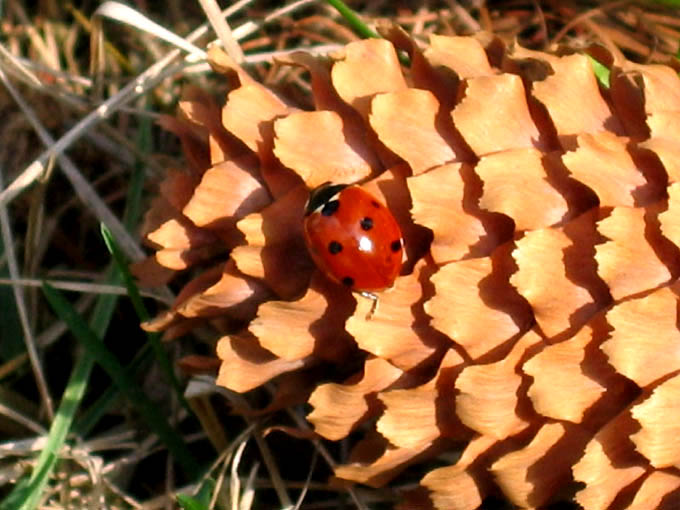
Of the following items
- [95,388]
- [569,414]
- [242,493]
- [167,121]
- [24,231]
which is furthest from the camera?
[24,231]

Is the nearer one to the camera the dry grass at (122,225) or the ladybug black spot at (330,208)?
the ladybug black spot at (330,208)

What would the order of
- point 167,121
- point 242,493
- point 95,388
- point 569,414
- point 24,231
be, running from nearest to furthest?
point 569,414, point 167,121, point 242,493, point 95,388, point 24,231

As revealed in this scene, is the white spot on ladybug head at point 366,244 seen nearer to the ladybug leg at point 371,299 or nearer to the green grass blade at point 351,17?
the ladybug leg at point 371,299

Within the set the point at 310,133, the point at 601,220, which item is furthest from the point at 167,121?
the point at 601,220

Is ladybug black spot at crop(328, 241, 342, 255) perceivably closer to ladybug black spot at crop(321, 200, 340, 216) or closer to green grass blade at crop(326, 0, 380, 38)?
ladybug black spot at crop(321, 200, 340, 216)

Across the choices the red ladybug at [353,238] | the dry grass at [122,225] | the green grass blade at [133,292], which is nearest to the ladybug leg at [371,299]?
the red ladybug at [353,238]

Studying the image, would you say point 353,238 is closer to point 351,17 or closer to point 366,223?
point 366,223

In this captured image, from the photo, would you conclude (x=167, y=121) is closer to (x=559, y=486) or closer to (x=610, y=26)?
(x=559, y=486)
